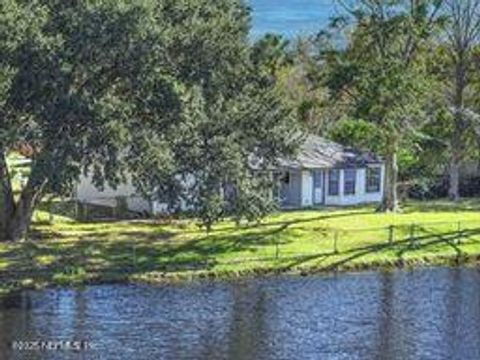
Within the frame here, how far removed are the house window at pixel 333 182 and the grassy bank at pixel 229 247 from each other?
836 centimetres

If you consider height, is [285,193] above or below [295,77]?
below

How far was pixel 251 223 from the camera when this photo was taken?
64.3 meters

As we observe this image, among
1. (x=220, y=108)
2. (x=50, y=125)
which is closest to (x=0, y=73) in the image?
(x=50, y=125)

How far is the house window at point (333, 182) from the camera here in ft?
261

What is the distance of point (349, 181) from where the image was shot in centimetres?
8106

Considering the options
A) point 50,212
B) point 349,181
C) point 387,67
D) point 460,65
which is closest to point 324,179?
point 349,181

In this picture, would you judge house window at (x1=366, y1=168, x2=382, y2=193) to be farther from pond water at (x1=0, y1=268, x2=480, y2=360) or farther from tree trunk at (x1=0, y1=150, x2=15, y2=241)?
tree trunk at (x1=0, y1=150, x2=15, y2=241)

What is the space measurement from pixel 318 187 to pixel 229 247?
2193cm

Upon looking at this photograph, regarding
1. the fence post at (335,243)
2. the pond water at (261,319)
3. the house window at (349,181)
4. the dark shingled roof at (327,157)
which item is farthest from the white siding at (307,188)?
the pond water at (261,319)

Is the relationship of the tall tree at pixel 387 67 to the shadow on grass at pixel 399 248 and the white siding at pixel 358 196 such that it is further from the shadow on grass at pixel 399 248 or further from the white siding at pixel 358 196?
the shadow on grass at pixel 399 248

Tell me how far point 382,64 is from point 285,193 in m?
12.9

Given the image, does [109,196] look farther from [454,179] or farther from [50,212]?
[454,179]

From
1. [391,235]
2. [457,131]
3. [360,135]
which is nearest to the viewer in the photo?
[391,235]

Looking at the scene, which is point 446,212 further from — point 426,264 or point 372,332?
point 372,332
